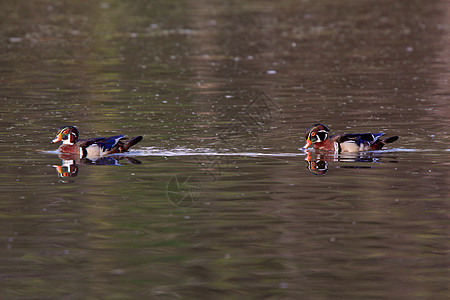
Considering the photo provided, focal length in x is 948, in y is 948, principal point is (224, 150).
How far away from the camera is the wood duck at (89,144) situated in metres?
15.3

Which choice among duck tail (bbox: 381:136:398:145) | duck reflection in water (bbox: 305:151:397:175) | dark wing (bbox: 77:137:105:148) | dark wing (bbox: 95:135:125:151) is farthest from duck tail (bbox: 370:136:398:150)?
dark wing (bbox: 77:137:105:148)

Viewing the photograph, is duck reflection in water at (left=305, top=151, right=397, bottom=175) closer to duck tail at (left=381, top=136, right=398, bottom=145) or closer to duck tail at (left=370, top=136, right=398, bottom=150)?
duck tail at (left=370, top=136, right=398, bottom=150)

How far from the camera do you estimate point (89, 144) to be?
15.4m

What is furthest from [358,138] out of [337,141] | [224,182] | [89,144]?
[89,144]

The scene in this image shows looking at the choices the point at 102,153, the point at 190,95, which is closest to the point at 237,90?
the point at 190,95

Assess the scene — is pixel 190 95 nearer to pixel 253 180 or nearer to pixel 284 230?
pixel 253 180

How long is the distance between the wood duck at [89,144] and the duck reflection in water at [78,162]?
4.0 inches

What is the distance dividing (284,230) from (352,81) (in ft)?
51.2

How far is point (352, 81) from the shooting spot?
2586 centimetres

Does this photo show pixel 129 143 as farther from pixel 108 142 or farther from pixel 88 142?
pixel 88 142

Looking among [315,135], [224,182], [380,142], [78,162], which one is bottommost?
[224,182]

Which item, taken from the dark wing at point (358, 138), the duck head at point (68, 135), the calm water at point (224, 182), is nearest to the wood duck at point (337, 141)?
the dark wing at point (358, 138)

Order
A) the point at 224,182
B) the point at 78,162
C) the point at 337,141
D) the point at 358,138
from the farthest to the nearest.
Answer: the point at 337,141
the point at 358,138
the point at 78,162
the point at 224,182

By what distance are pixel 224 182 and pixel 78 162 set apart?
298cm
